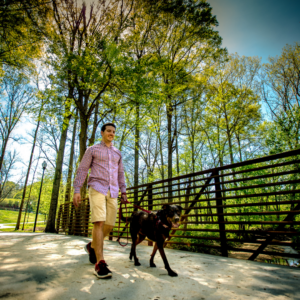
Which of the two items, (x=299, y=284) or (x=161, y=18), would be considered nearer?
(x=299, y=284)

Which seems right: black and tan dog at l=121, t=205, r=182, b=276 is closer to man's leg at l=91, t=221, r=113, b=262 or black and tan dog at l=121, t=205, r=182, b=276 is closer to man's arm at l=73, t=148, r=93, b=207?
man's leg at l=91, t=221, r=113, b=262

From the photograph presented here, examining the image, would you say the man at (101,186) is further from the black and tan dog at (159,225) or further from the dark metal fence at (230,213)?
the dark metal fence at (230,213)

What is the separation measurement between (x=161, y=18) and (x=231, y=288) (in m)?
16.3

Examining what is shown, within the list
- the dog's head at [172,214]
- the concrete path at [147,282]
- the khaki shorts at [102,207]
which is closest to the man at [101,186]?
the khaki shorts at [102,207]

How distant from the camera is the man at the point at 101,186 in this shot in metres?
2.23

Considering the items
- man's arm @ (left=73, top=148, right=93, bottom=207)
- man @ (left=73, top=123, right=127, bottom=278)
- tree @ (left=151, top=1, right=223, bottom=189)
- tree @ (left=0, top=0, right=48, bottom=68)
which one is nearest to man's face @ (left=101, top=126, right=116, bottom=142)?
man @ (left=73, top=123, right=127, bottom=278)

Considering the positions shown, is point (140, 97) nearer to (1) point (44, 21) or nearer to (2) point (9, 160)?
(1) point (44, 21)

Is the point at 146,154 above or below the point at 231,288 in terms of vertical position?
above

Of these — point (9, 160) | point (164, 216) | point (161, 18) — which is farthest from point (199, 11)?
point (9, 160)

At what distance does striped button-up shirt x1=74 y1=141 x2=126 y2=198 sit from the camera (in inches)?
94.6

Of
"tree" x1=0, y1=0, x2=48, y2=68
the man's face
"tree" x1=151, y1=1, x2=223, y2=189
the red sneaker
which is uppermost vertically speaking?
"tree" x1=151, y1=1, x2=223, y2=189

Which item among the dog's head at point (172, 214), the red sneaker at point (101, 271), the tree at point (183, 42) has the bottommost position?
the red sneaker at point (101, 271)

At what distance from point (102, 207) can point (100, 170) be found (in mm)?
502

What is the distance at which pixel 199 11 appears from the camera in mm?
13039
